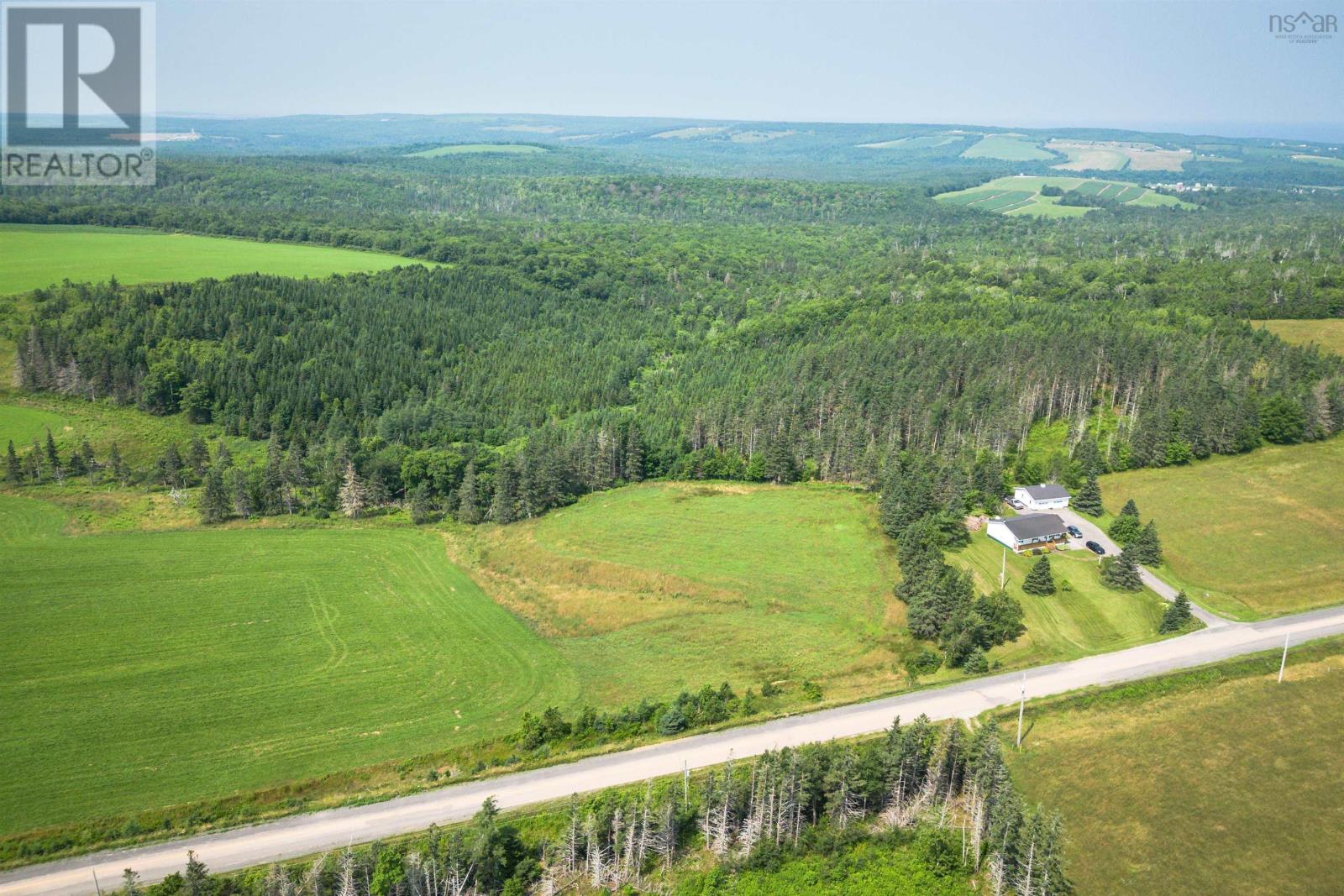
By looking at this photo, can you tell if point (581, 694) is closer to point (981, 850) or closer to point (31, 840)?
point (981, 850)

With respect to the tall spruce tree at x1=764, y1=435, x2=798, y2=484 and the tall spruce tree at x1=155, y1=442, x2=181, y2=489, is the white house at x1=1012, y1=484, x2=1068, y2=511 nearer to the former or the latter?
the tall spruce tree at x1=764, y1=435, x2=798, y2=484

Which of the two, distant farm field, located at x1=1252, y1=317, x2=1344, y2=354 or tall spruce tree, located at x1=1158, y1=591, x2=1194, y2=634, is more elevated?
distant farm field, located at x1=1252, y1=317, x2=1344, y2=354

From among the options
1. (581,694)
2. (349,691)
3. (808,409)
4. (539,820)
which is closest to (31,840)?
(349,691)

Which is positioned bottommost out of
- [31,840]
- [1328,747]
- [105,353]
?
[31,840]

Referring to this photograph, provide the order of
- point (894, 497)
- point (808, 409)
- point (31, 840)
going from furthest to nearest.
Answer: point (808, 409), point (894, 497), point (31, 840)

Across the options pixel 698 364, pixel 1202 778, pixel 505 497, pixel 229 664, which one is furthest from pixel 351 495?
pixel 1202 778

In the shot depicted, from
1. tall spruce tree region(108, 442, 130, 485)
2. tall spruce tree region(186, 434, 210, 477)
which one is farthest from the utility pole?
tall spruce tree region(108, 442, 130, 485)

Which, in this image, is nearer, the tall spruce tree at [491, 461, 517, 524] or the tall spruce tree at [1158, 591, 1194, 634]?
the tall spruce tree at [1158, 591, 1194, 634]

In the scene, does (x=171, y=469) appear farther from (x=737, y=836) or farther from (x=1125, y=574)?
(x=1125, y=574)
